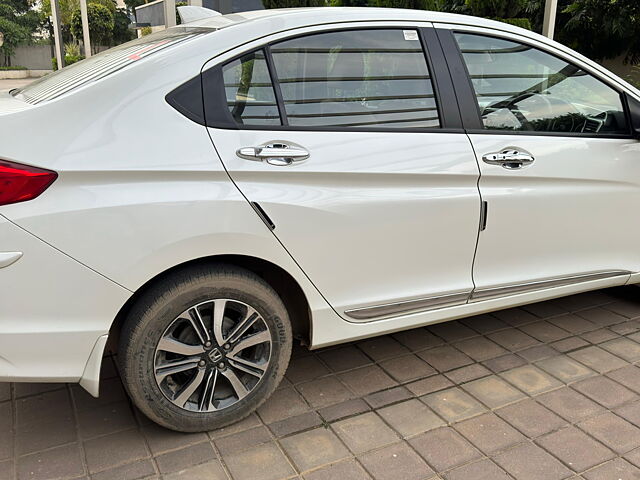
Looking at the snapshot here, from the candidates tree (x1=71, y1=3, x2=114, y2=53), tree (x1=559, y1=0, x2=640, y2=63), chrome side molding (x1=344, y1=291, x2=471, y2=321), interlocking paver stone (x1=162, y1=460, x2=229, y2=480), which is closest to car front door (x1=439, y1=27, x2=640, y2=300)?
chrome side molding (x1=344, y1=291, x2=471, y2=321)

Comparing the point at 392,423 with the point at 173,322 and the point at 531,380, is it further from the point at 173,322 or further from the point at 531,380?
the point at 173,322

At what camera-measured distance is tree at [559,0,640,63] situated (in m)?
12.0

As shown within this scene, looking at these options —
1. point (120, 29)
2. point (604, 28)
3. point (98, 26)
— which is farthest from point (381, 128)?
point (120, 29)

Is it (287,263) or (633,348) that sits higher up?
(287,263)

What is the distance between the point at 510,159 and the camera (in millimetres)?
2762

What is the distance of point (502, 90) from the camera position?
2.91 m

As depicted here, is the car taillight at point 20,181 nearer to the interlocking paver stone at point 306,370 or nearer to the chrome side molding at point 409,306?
the chrome side molding at point 409,306

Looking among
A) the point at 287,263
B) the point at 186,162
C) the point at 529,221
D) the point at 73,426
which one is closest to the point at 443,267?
the point at 529,221

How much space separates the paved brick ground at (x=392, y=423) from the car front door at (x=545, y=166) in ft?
1.49

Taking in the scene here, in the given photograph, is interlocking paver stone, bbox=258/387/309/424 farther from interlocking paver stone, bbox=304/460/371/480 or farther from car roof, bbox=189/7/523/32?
car roof, bbox=189/7/523/32

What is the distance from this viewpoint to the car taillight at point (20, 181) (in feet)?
6.29

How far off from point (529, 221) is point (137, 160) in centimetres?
185

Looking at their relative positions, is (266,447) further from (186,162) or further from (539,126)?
(539,126)

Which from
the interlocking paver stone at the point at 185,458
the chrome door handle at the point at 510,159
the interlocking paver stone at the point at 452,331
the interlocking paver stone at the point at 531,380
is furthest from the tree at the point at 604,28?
the interlocking paver stone at the point at 185,458
